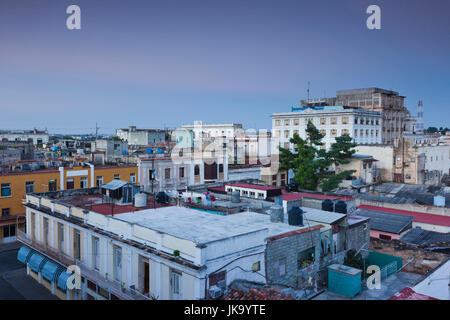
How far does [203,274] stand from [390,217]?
1941 cm

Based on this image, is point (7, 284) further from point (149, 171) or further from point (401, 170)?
point (401, 170)

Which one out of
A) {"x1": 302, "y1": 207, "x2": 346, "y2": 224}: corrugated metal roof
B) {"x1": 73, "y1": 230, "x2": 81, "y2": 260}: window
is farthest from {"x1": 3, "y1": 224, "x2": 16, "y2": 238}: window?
{"x1": 302, "y1": 207, "x2": 346, "y2": 224}: corrugated metal roof

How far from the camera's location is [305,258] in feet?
49.2

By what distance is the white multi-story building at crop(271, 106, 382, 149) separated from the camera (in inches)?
2586

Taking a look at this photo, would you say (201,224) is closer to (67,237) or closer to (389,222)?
(67,237)

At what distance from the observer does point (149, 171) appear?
40.0 m

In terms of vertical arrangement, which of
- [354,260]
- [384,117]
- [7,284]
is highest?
[384,117]

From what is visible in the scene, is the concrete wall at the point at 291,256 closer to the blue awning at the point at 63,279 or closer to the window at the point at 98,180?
the blue awning at the point at 63,279

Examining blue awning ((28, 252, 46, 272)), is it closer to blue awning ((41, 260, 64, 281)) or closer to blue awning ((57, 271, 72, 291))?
blue awning ((41, 260, 64, 281))

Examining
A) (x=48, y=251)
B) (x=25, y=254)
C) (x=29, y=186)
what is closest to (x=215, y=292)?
(x=48, y=251)

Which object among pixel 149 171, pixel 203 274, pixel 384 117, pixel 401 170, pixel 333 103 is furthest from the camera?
pixel 333 103
